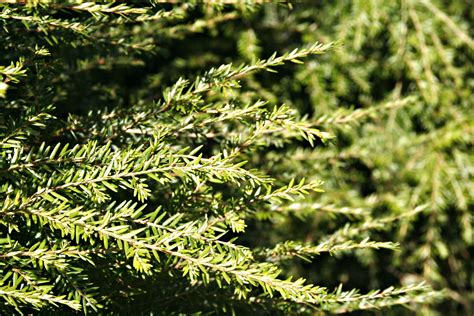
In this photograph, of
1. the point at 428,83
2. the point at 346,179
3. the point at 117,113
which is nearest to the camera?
the point at 117,113

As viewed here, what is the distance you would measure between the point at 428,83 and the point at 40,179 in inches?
49.5

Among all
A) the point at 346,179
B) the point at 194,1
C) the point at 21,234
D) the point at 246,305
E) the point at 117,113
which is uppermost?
the point at 194,1

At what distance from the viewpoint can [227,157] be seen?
81 cm

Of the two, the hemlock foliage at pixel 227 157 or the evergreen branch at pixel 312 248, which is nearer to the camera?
the hemlock foliage at pixel 227 157

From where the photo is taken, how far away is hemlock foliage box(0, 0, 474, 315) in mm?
770

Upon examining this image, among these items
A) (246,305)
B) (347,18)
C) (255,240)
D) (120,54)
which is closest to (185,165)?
(246,305)

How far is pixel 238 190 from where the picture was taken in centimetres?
95

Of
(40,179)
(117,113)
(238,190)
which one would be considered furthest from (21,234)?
(238,190)

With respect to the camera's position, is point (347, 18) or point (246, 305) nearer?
point (246, 305)

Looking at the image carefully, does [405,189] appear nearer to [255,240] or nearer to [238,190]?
[255,240]

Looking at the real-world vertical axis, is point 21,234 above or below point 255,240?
above

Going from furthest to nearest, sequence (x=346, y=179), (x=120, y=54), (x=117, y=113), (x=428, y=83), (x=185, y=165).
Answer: (x=346, y=179) < (x=428, y=83) < (x=120, y=54) < (x=117, y=113) < (x=185, y=165)

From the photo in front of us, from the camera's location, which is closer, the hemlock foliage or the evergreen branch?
the hemlock foliage

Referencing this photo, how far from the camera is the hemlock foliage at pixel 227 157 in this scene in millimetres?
770
